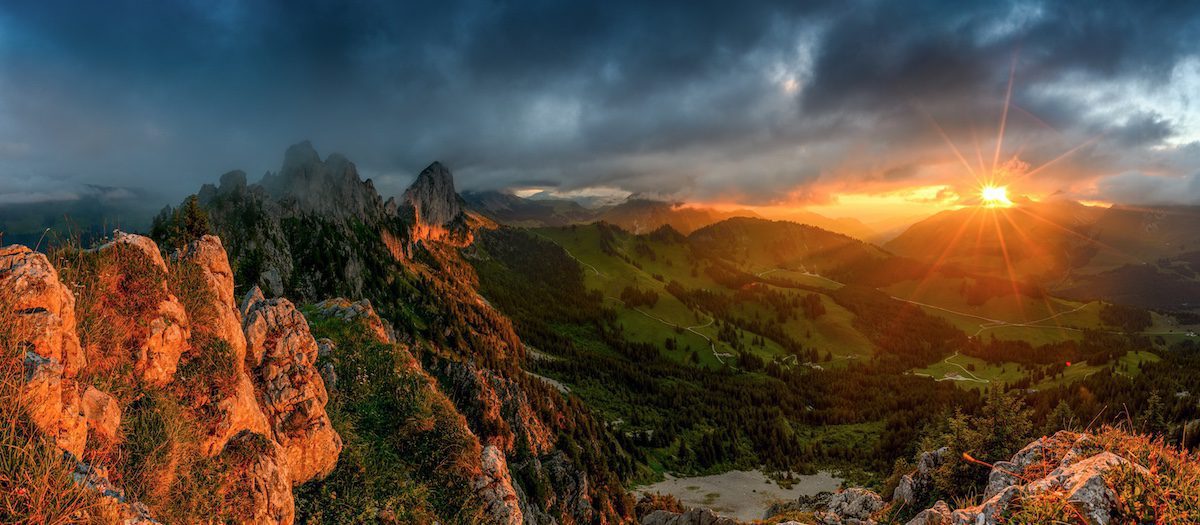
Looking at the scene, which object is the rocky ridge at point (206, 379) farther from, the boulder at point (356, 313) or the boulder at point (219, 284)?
the boulder at point (356, 313)

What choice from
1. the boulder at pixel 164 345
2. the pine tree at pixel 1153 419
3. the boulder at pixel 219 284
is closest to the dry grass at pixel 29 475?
the boulder at pixel 164 345

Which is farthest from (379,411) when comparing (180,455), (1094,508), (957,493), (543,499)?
(957,493)

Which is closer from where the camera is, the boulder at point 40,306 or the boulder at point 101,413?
the boulder at point 40,306

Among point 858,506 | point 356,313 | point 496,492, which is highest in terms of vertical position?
point 356,313

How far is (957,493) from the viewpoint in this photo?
108ft

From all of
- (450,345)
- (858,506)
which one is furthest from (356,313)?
(450,345)

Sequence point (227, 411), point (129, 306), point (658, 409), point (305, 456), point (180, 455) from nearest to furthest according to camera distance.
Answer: point (180, 455), point (129, 306), point (227, 411), point (305, 456), point (658, 409)

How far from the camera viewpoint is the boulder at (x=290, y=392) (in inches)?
783

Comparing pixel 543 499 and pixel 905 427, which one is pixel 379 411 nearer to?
pixel 543 499

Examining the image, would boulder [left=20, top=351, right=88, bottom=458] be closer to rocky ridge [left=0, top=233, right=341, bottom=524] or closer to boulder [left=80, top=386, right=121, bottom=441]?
rocky ridge [left=0, top=233, right=341, bottom=524]

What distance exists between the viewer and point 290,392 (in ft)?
68.6

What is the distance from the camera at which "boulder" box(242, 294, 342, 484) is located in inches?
783

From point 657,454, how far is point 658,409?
4218 cm

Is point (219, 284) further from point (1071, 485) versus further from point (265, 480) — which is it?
point (1071, 485)
